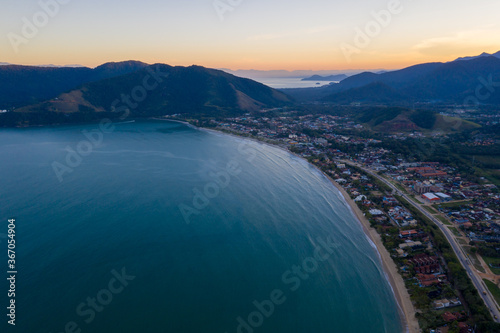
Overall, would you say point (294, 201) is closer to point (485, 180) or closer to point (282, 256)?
point (282, 256)

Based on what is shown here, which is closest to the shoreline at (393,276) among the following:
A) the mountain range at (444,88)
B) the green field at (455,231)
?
the green field at (455,231)

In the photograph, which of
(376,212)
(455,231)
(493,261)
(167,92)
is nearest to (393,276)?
(493,261)

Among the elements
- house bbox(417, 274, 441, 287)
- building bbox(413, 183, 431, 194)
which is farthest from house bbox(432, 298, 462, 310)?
building bbox(413, 183, 431, 194)

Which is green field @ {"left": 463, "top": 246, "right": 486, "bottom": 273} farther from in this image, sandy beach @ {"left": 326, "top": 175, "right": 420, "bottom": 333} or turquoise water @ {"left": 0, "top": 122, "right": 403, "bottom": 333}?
turquoise water @ {"left": 0, "top": 122, "right": 403, "bottom": 333}

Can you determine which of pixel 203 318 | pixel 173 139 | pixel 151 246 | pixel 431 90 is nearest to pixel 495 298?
pixel 203 318

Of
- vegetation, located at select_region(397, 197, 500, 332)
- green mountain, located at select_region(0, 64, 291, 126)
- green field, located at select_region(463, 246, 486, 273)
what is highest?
green mountain, located at select_region(0, 64, 291, 126)
